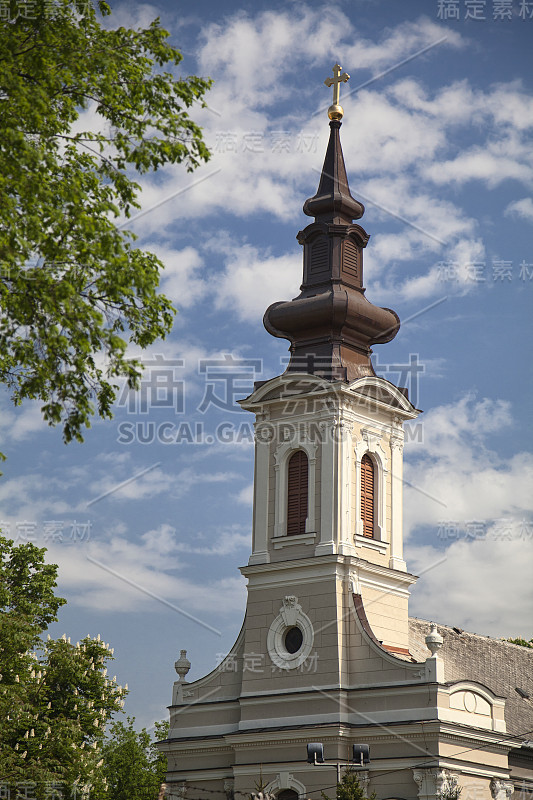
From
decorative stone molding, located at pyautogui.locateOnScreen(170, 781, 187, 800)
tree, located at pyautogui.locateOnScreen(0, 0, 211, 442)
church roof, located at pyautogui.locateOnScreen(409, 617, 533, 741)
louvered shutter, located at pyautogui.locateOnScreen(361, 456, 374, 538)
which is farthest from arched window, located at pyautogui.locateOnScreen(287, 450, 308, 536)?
tree, located at pyautogui.locateOnScreen(0, 0, 211, 442)

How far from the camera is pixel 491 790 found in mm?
33625

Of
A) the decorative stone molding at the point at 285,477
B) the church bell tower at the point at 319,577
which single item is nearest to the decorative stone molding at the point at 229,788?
the church bell tower at the point at 319,577

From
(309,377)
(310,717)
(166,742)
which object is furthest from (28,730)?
(309,377)

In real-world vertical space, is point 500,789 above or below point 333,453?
below

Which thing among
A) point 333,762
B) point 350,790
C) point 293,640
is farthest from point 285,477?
point 350,790

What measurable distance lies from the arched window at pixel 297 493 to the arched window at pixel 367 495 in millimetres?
1794

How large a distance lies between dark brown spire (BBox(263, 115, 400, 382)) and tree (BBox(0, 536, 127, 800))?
12.2m

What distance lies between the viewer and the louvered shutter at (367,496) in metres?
37.3

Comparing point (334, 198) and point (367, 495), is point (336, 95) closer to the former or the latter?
point (334, 198)

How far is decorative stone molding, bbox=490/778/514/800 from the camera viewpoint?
33656 millimetres

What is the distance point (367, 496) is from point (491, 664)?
8.43m

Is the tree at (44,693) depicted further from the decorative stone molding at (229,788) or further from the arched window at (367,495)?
the arched window at (367,495)

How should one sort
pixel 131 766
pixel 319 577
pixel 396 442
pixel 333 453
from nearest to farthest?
pixel 319 577 < pixel 333 453 < pixel 396 442 < pixel 131 766

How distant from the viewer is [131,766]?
51250 mm
